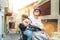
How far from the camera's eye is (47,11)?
434 cm

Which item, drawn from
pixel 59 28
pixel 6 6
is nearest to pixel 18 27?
pixel 6 6

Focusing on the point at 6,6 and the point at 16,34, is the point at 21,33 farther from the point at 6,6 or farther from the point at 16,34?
the point at 6,6

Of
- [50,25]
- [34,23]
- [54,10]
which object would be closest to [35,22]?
[34,23]

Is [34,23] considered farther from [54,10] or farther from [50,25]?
[54,10]

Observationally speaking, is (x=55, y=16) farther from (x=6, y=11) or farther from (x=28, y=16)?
(x=6, y=11)

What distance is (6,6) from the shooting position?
433 centimetres

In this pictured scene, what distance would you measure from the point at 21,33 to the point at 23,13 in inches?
12.4

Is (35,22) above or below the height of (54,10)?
below

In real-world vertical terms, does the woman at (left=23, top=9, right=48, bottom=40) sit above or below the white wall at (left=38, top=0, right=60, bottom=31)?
below

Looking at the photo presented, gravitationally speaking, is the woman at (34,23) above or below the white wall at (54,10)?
below

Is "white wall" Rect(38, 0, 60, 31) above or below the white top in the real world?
above

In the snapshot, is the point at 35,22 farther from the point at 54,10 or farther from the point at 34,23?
the point at 54,10

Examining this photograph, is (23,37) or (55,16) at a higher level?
(55,16)

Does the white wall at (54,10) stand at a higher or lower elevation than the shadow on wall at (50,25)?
higher
